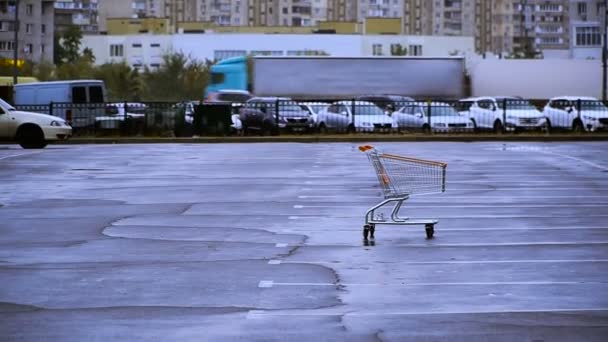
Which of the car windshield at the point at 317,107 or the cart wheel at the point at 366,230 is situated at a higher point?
the car windshield at the point at 317,107

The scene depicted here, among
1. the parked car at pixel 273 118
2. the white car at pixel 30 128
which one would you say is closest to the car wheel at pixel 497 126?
the parked car at pixel 273 118

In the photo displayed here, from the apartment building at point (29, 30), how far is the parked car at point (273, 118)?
82.0m

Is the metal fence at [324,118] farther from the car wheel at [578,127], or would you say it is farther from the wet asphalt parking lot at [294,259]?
the wet asphalt parking lot at [294,259]

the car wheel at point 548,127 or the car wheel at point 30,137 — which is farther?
the car wheel at point 548,127

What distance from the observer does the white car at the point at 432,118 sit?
4759cm

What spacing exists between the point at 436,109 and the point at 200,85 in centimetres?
4817

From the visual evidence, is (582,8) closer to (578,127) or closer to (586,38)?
(586,38)

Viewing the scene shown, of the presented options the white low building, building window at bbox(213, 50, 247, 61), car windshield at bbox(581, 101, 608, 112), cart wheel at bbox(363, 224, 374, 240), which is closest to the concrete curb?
car windshield at bbox(581, 101, 608, 112)

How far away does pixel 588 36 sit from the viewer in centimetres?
12356

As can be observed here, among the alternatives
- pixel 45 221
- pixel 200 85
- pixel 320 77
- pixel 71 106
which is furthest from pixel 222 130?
pixel 200 85

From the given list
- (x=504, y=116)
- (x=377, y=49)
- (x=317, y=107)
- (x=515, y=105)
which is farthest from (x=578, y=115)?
(x=377, y=49)

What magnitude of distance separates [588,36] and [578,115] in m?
78.2

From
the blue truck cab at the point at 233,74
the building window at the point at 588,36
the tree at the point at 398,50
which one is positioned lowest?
the blue truck cab at the point at 233,74

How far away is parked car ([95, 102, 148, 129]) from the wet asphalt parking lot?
18627mm
